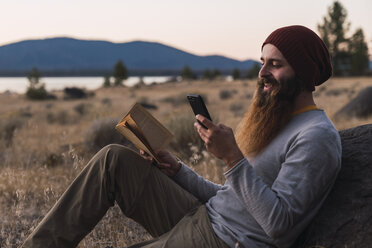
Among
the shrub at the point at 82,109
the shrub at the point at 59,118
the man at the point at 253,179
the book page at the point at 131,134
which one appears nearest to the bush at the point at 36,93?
the shrub at the point at 82,109

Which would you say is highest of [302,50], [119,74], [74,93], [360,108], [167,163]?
[302,50]

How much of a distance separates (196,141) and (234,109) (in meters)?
10.7

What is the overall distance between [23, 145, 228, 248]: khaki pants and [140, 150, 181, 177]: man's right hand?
0.14 metres

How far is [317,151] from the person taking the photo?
2.09 metres

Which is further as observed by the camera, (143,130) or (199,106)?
(143,130)

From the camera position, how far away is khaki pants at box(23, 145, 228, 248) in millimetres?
2516

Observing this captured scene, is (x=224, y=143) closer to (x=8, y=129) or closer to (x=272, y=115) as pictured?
(x=272, y=115)

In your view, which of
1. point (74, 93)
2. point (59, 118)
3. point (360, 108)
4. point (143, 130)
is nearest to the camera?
point (143, 130)

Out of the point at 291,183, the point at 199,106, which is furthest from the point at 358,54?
the point at 291,183

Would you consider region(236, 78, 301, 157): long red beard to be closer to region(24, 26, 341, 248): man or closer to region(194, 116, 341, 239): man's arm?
region(24, 26, 341, 248): man

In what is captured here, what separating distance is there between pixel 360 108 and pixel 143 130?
997cm

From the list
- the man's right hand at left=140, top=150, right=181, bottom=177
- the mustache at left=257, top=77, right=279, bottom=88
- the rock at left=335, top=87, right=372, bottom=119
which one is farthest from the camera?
the rock at left=335, top=87, right=372, bottom=119

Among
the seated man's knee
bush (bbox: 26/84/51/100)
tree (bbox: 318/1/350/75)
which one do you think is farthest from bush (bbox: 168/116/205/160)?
tree (bbox: 318/1/350/75)

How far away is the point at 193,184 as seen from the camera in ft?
10.0
